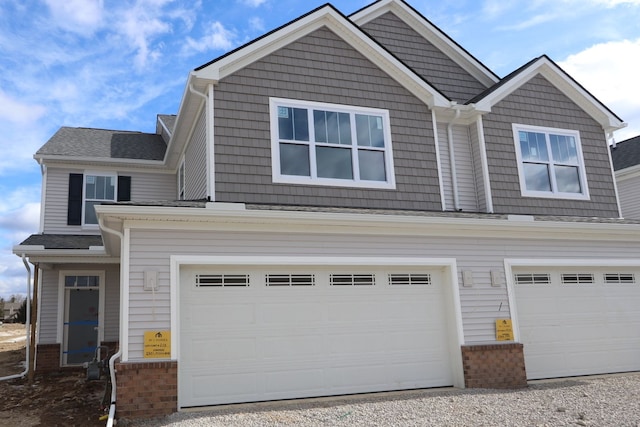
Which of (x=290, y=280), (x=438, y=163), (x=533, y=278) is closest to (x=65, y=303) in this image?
(x=290, y=280)

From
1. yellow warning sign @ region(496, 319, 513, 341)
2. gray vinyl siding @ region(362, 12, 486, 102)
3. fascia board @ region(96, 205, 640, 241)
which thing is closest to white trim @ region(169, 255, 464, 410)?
fascia board @ region(96, 205, 640, 241)

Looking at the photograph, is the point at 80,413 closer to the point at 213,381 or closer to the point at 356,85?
the point at 213,381

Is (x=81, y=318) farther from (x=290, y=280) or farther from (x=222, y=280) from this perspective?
(x=290, y=280)

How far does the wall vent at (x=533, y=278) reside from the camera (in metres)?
10.4

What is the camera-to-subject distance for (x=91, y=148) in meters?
15.2

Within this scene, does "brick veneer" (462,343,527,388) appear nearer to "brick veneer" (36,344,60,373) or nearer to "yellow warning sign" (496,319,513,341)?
"yellow warning sign" (496,319,513,341)

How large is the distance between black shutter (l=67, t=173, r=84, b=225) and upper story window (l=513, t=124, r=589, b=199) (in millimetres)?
11318

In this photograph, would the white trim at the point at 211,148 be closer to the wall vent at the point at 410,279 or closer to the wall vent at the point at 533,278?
the wall vent at the point at 410,279

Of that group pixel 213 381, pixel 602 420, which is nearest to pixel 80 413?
pixel 213 381

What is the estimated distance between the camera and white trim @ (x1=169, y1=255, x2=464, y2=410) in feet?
26.0

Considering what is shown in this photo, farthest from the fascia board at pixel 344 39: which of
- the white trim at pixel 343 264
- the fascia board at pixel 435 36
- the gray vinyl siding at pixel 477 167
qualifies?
the white trim at pixel 343 264

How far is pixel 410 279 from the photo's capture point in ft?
31.8

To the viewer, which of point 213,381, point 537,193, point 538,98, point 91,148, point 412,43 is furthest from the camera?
point 91,148

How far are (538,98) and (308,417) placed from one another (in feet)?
29.9
